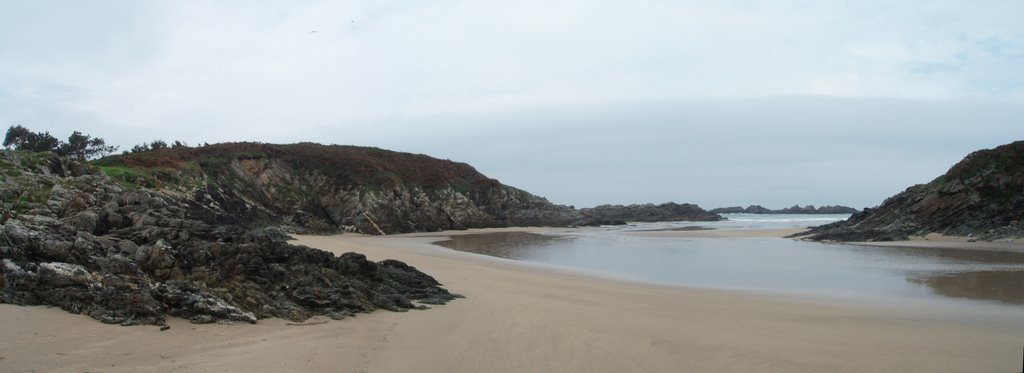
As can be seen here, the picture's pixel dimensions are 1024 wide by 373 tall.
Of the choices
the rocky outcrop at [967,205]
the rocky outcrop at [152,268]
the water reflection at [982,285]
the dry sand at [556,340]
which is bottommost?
the dry sand at [556,340]

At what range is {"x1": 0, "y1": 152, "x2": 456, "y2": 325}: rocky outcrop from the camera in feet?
23.4

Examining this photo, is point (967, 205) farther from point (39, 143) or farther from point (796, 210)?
A: point (796, 210)

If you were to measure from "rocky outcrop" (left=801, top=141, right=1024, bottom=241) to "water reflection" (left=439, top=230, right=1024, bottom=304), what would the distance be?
5.76 metres


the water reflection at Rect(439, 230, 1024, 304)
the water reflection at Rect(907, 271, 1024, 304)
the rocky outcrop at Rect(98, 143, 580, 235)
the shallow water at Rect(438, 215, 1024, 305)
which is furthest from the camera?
the rocky outcrop at Rect(98, 143, 580, 235)

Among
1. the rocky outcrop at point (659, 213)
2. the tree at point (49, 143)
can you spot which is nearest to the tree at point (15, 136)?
the tree at point (49, 143)

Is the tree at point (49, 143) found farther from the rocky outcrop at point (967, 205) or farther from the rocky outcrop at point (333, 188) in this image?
the rocky outcrop at point (967, 205)

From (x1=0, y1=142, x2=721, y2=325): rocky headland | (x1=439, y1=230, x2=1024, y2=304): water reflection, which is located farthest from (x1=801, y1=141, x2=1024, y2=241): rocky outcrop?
(x1=0, y1=142, x2=721, y2=325): rocky headland

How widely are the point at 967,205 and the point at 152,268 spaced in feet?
119

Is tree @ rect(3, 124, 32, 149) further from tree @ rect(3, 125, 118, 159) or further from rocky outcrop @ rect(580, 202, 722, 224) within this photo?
rocky outcrop @ rect(580, 202, 722, 224)

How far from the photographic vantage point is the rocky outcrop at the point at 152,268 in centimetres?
713

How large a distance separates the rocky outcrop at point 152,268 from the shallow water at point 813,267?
8923 millimetres

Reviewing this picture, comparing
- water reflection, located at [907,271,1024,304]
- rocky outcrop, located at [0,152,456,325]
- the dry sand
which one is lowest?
the dry sand

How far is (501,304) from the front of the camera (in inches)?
421

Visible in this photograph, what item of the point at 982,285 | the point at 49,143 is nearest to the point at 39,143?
the point at 49,143
